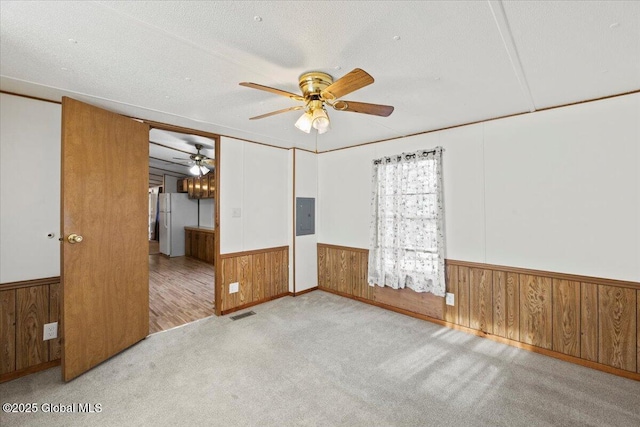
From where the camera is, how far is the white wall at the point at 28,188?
2.25 metres

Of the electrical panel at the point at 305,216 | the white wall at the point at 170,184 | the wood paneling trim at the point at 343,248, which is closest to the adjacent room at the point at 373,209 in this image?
the wood paneling trim at the point at 343,248

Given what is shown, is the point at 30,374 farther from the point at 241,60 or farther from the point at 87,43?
the point at 241,60

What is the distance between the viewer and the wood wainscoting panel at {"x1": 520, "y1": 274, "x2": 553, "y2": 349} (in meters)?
2.62

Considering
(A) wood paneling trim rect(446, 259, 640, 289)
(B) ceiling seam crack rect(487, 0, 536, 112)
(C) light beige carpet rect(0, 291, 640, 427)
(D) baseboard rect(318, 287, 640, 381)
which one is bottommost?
(C) light beige carpet rect(0, 291, 640, 427)

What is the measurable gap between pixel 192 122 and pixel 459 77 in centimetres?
264

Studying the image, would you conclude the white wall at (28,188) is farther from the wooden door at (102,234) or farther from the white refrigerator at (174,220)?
the white refrigerator at (174,220)

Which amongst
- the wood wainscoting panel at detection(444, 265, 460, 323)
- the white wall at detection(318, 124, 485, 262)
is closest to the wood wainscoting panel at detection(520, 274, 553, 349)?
the white wall at detection(318, 124, 485, 262)

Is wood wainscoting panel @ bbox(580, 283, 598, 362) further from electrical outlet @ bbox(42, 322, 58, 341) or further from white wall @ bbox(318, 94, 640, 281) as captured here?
electrical outlet @ bbox(42, 322, 58, 341)

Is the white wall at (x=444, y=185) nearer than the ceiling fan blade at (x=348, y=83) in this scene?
No

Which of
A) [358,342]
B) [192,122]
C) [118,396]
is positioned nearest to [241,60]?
[192,122]

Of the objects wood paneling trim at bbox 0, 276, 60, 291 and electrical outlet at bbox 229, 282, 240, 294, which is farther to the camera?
electrical outlet at bbox 229, 282, 240, 294

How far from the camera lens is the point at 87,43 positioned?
1.62 metres

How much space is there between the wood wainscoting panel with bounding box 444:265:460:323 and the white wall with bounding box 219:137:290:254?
2352mm

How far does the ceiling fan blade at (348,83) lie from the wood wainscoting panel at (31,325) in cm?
289
